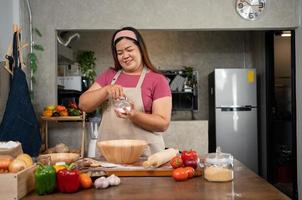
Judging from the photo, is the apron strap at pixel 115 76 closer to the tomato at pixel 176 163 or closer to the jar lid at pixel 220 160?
the tomato at pixel 176 163

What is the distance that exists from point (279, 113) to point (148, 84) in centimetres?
416

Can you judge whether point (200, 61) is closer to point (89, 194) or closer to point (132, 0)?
point (132, 0)

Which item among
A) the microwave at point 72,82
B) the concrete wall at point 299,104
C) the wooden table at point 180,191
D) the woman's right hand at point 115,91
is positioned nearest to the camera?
the wooden table at point 180,191

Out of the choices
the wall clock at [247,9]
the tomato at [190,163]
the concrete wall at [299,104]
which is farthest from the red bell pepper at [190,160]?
the concrete wall at [299,104]

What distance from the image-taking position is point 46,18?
3676 mm

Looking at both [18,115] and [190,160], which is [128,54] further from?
[18,115]

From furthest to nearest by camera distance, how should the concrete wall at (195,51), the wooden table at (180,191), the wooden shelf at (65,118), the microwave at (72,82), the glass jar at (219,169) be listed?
the concrete wall at (195,51) < the microwave at (72,82) < the wooden shelf at (65,118) < the glass jar at (219,169) < the wooden table at (180,191)

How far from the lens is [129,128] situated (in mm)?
1778

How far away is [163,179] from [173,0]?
2.78 metres

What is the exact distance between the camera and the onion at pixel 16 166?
1.14 meters

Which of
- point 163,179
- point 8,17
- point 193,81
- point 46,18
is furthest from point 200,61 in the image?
point 163,179

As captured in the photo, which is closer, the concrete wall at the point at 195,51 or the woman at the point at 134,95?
the woman at the point at 134,95

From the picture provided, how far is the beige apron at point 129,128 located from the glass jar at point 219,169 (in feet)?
1.60

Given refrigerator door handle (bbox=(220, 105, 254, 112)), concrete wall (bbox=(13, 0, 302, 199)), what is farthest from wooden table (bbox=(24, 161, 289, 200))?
refrigerator door handle (bbox=(220, 105, 254, 112))
